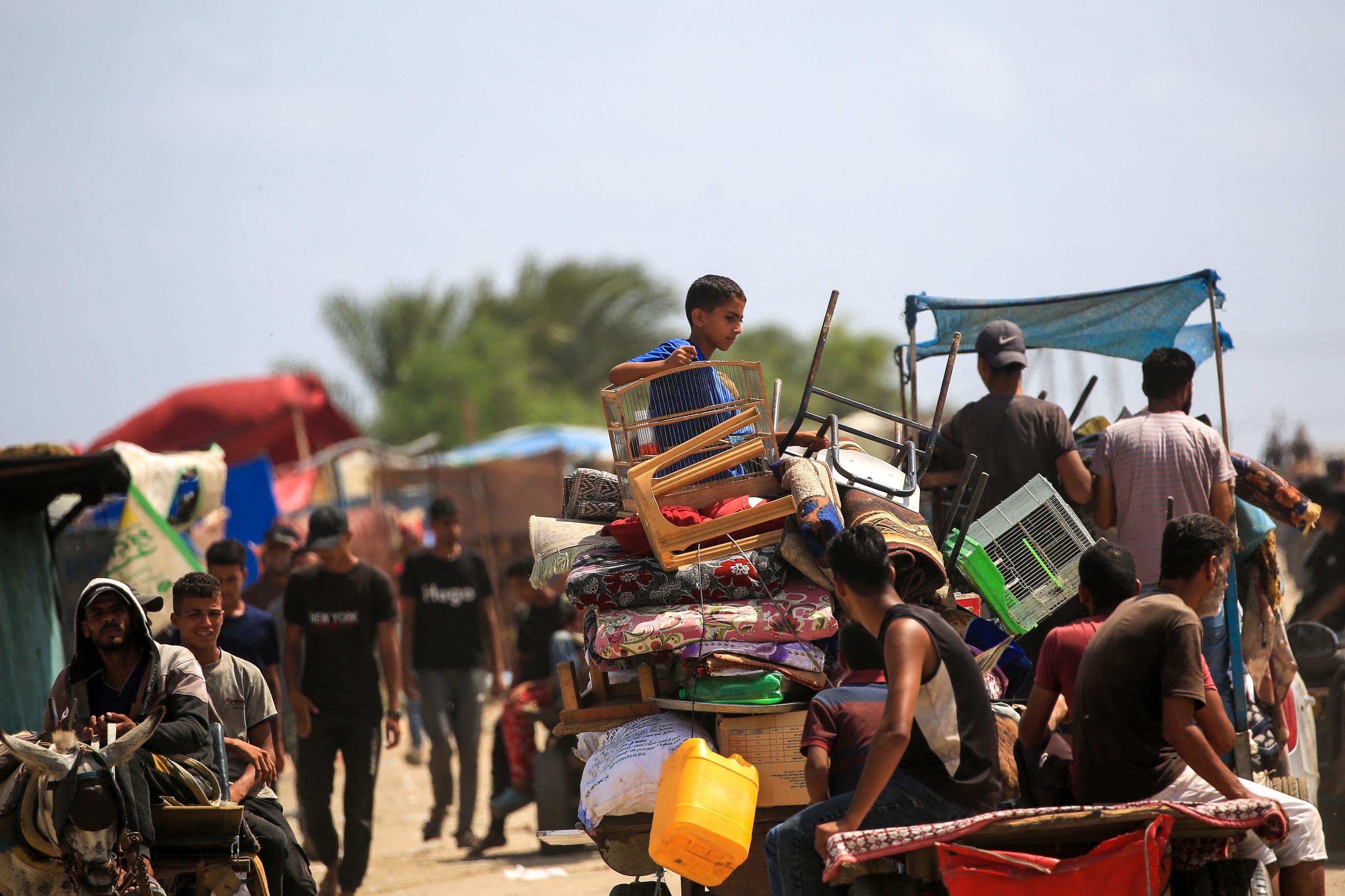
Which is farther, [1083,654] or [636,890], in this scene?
[636,890]

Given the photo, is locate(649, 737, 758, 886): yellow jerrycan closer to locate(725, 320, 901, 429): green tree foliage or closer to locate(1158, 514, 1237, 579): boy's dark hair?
locate(1158, 514, 1237, 579): boy's dark hair

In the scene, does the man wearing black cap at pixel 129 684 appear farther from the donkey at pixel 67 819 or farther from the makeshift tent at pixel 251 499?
the makeshift tent at pixel 251 499

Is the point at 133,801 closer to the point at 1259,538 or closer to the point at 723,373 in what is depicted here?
the point at 723,373

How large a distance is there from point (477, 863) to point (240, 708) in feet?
11.8

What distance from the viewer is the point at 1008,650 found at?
5.31 meters

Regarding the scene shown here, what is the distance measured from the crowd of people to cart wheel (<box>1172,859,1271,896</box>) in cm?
5

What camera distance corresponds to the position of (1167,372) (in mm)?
6020

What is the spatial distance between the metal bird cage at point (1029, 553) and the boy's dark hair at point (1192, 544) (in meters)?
1.20

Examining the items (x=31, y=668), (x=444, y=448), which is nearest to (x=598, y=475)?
(x=31, y=668)

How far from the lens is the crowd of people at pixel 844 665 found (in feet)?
12.7

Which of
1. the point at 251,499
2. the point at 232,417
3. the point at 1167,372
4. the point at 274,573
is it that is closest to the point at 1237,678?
the point at 1167,372

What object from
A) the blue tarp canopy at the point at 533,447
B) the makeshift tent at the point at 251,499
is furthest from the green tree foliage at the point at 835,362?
the makeshift tent at the point at 251,499

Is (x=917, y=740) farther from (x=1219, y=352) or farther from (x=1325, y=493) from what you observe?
(x=1325, y=493)

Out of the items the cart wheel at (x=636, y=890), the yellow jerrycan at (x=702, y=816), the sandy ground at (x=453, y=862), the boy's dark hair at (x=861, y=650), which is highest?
the boy's dark hair at (x=861, y=650)
